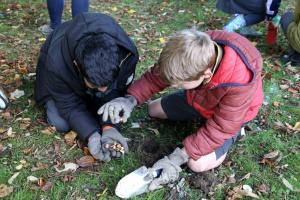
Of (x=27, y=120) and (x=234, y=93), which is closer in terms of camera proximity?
(x=234, y=93)

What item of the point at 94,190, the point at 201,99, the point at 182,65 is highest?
the point at 182,65

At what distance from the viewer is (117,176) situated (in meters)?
2.80

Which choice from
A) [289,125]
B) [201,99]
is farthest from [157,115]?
[289,125]

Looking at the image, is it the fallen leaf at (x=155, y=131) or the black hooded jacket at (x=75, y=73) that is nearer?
the black hooded jacket at (x=75, y=73)

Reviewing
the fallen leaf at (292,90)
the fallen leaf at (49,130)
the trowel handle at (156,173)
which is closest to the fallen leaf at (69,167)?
the fallen leaf at (49,130)

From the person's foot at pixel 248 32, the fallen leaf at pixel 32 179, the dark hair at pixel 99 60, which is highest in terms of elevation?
the dark hair at pixel 99 60

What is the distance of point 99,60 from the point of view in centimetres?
225

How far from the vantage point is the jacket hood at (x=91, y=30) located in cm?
254

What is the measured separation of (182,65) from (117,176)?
3.42ft

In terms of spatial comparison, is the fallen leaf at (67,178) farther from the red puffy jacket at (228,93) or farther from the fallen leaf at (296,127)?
the fallen leaf at (296,127)

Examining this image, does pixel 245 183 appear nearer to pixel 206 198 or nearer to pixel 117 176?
pixel 206 198

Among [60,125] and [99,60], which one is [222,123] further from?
[60,125]

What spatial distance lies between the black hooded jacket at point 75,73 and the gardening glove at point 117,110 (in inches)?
4.7

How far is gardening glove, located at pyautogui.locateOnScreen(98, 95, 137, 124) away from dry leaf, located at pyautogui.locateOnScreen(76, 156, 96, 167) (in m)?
0.37
